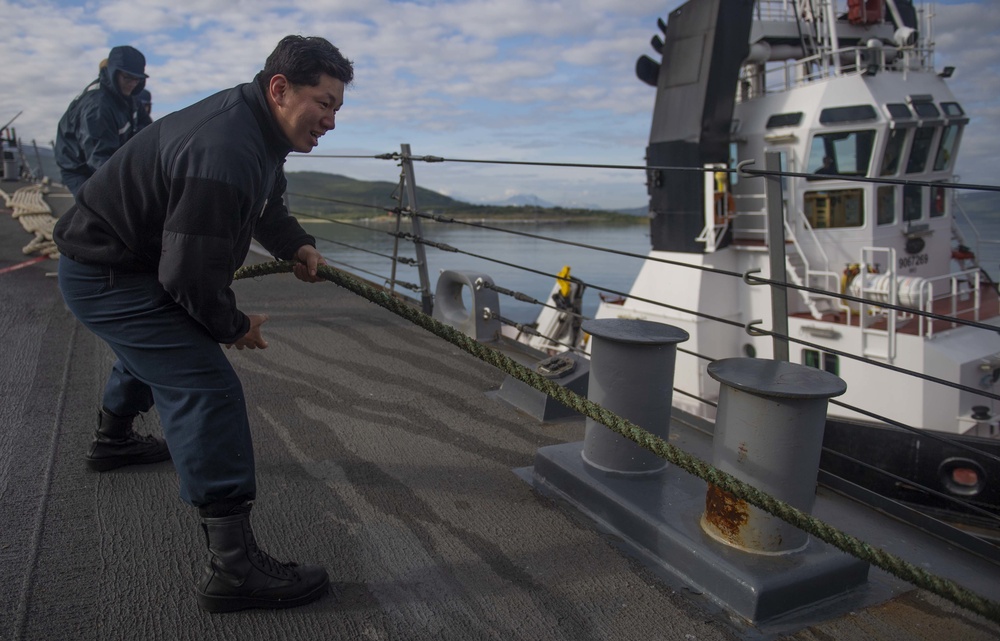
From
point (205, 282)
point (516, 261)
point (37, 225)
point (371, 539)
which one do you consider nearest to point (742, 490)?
point (371, 539)

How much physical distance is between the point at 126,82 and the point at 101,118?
10.8 inches

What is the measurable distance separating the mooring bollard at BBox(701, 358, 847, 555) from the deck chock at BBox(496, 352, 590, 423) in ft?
4.45

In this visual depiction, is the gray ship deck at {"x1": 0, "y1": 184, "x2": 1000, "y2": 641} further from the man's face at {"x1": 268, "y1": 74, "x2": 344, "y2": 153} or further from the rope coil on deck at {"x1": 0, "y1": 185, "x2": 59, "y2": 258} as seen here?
the rope coil on deck at {"x1": 0, "y1": 185, "x2": 59, "y2": 258}

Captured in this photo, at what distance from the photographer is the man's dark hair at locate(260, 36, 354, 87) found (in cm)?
193

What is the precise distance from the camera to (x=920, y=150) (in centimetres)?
1109

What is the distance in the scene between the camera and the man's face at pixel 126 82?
4.58 meters

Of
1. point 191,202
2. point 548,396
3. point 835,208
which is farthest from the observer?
point 835,208

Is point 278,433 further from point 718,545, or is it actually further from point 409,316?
point 718,545

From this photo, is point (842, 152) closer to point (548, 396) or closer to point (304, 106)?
point (548, 396)

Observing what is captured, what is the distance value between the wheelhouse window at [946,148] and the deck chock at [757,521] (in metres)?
11.1

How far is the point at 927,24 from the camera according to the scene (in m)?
11.9

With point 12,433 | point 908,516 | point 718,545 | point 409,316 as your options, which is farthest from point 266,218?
point 908,516

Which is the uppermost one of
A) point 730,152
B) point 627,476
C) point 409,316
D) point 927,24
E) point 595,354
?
point 927,24

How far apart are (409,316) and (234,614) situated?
1.04 metres
